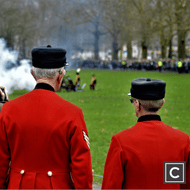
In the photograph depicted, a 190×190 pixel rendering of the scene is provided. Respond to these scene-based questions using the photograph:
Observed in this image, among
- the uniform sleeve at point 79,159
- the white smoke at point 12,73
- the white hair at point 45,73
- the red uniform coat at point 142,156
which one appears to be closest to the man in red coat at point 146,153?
the red uniform coat at point 142,156

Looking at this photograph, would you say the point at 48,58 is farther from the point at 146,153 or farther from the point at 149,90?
the point at 146,153

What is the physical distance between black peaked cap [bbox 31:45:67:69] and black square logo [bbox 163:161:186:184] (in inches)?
42.8

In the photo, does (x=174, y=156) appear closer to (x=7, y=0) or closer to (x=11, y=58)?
(x=11, y=58)

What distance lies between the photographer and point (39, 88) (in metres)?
2.61

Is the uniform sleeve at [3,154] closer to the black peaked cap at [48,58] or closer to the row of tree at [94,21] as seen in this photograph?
the black peaked cap at [48,58]

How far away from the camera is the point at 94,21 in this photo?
4888 cm

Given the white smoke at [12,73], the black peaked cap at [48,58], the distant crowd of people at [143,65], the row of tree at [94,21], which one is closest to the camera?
the black peaked cap at [48,58]

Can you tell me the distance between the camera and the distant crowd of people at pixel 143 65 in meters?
35.3

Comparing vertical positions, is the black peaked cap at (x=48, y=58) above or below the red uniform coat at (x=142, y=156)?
above

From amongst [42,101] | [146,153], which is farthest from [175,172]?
[42,101]

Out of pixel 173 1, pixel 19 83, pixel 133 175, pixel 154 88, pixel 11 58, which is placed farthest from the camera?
pixel 173 1

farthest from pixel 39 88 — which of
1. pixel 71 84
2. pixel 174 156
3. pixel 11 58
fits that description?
pixel 71 84

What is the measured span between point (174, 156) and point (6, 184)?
1.25 meters

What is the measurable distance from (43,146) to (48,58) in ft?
2.18
